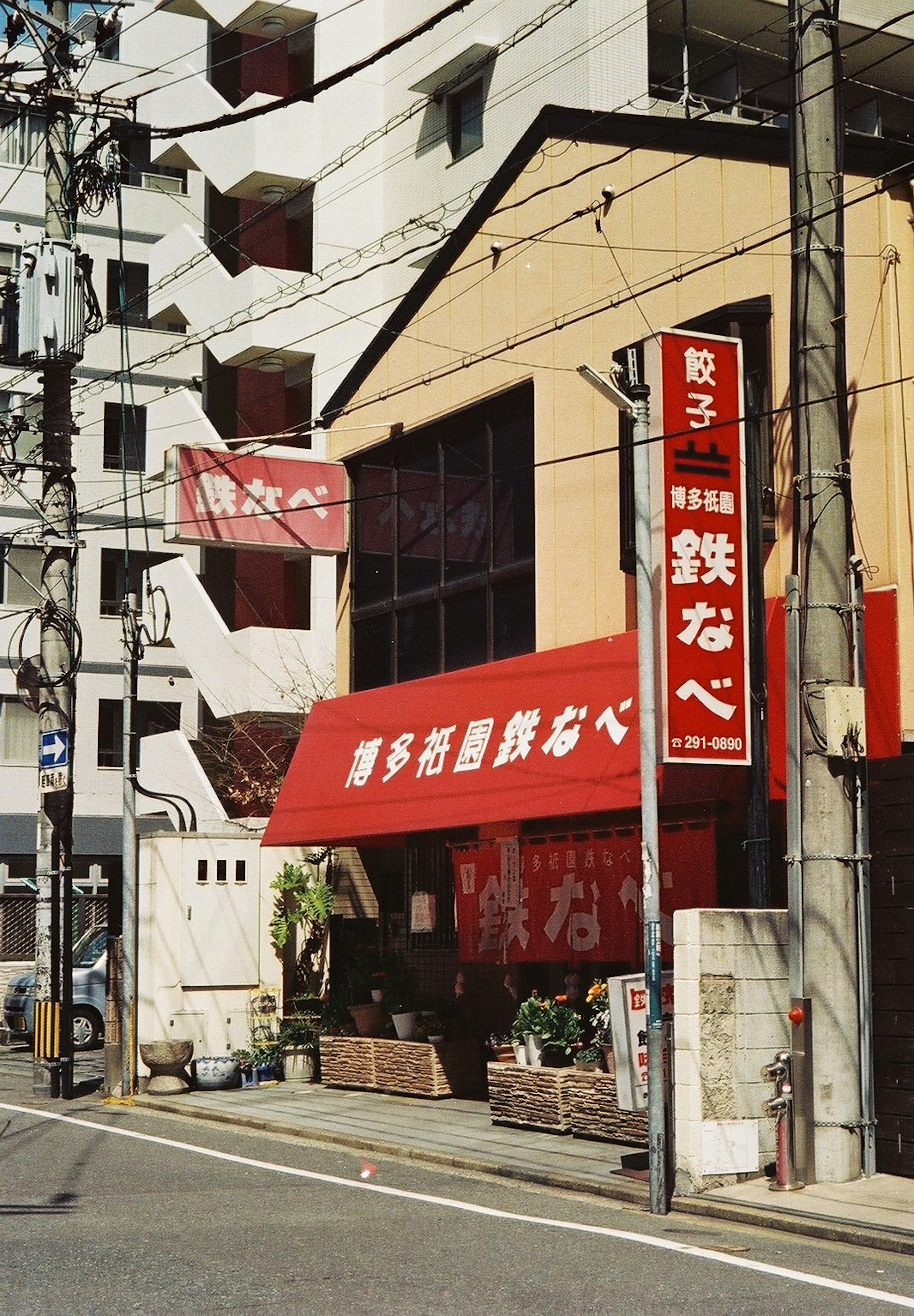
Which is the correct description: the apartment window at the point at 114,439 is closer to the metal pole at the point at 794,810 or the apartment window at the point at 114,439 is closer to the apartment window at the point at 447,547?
the apartment window at the point at 447,547

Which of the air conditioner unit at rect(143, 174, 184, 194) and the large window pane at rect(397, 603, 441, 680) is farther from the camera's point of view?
the air conditioner unit at rect(143, 174, 184, 194)

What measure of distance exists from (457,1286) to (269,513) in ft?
45.8

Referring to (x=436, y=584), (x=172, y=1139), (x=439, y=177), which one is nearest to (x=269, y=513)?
(x=436, y=584)

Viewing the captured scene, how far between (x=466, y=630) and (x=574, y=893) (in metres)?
4.22

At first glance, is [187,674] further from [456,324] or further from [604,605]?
[604,605]

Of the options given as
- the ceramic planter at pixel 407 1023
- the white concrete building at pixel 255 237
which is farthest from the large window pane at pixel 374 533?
the ceramic planter at pixel 407 1023

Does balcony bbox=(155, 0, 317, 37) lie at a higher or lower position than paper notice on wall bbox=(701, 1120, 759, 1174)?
higher

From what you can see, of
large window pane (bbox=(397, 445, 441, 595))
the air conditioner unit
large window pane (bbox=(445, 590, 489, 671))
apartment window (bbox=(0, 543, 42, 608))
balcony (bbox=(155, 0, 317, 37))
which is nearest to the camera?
large window pane (bbox=(445, 590, 489, 671))

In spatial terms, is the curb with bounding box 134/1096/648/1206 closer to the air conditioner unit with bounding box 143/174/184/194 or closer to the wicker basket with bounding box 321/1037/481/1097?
the wicker basket with bounding box 321/1037/481/1097

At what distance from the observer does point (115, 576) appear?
42.6 metres

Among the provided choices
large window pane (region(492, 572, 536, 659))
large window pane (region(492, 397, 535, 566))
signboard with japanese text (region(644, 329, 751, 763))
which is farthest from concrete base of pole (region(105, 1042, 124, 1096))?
signboard with japanese text (region(644, 329, 751, 763))

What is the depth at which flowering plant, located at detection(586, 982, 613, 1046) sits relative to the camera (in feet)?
52.2

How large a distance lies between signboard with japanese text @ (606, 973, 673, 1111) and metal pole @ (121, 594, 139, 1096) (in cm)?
860

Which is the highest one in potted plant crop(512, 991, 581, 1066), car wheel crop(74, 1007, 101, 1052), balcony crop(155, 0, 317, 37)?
balcony crop(155, 0, 317, 37)
